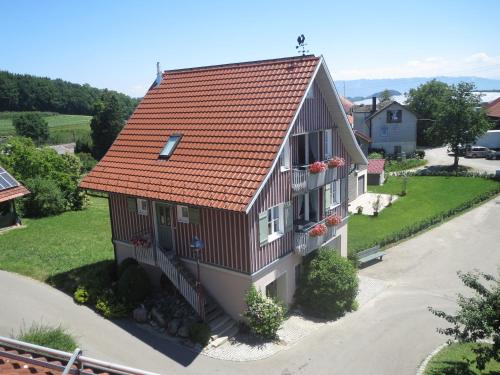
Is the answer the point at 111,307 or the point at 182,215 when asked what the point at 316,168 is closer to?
the point at 182,215

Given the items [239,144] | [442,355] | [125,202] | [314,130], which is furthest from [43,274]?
[442,355]

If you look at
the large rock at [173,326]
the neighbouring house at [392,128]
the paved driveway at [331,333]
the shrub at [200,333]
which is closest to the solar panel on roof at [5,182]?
the paved driveway at [331,333]

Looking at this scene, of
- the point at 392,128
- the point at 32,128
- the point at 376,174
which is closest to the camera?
the point at 376,174

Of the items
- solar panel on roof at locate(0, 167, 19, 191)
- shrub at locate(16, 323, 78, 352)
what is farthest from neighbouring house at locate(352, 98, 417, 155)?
shrub at locate(16, 323, 78, 352)

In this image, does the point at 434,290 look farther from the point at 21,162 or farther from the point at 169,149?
the point at 21,162

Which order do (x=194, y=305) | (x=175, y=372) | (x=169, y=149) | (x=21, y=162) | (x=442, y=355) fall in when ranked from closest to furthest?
(x=175, y=372) → (x=442, y=355) → (x=194, y=305) → (x=169, y=149) → (x=21, y=162)

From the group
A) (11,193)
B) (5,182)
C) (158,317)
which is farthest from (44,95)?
(158,317)

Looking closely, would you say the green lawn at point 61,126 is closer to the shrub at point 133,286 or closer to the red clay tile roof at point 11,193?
the red clay tile roof at point 11,193
